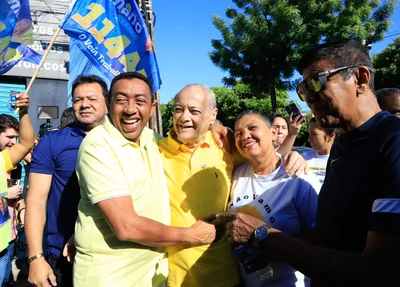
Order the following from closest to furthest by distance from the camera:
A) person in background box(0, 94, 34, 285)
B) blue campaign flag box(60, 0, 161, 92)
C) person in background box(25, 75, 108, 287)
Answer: person in background box(25, 75, 108, 287) < person in background box(0, 94, 34, 285) < blue campaign flag box(60, 0, 161, 92)

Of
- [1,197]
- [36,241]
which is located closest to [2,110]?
[1,197]

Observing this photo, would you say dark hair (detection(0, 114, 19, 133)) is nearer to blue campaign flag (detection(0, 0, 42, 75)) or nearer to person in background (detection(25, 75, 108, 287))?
blue campaign flag (detection(0, 0, 42, 75))

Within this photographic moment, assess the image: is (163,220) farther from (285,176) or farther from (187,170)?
(285,176)

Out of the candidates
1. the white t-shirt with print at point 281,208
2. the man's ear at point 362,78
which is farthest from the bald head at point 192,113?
the man's ear at point 362,78

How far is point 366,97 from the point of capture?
4.98 feet

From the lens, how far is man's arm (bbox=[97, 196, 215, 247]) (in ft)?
5.82

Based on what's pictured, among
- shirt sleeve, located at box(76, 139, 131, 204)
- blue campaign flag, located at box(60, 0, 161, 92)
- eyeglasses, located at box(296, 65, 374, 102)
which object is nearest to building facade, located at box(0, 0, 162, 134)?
blue campaign flag, located at box(60, 0, 161, 92)

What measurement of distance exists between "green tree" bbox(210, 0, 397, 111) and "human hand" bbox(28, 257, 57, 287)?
12.4 m

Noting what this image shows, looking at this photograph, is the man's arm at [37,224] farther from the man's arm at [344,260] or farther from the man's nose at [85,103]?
the man's arm at [344,260]

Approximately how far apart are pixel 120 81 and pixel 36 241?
4.19ft

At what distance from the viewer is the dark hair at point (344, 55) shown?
1.52 metres

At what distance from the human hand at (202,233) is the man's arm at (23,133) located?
1788mm

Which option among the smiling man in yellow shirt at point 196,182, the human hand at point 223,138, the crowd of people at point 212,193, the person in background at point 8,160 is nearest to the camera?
the crowd of people at point 212,193

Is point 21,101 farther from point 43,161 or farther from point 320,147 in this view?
point 320,147
